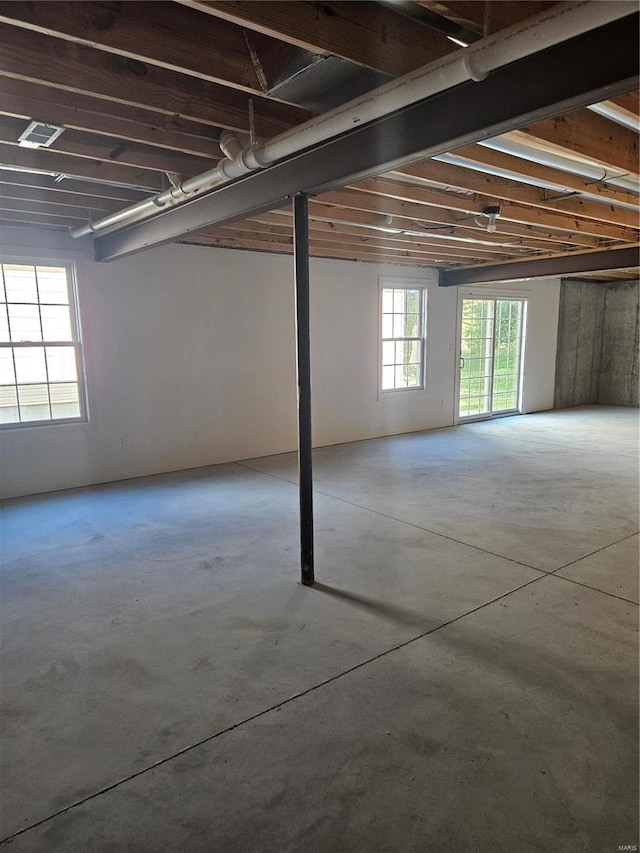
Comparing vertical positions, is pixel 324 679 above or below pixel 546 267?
below

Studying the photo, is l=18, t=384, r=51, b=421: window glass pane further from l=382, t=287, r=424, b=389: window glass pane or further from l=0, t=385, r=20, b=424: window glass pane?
l=382, t=287, r=424, b=389: window glass pane

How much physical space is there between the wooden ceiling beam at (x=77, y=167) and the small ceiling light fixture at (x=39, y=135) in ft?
0.44

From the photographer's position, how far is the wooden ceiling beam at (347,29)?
1689 millimetres

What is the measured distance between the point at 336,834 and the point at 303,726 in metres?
0.48

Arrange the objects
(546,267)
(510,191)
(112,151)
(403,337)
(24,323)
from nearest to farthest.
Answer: (112,151) < (510,191) < (24,323) < (546,267) < (403,337)

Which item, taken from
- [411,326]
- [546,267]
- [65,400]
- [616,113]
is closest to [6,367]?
[65,400]

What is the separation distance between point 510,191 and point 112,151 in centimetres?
273

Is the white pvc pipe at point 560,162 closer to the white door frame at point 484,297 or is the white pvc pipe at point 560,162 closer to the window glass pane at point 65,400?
the window glass pane at point 65,400

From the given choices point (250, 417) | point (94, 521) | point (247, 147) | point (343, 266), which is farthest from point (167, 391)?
point (247, 147)

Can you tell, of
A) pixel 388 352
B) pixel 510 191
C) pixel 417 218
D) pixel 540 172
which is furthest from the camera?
pixel 388 352

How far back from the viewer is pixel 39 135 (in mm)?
2617

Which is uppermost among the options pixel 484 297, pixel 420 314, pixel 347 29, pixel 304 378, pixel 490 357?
pixel 347 29

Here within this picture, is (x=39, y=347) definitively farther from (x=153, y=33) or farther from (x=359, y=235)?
(x=153, y=33)

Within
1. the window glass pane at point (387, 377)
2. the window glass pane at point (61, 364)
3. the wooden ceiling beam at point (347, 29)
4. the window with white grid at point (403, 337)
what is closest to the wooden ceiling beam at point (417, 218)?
the wooden ceiling beam at point (347, 29)
